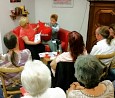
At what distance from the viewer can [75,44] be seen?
202cm

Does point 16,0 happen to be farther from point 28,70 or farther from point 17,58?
point 28,70

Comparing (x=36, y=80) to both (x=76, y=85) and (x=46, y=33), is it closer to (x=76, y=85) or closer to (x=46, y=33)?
(x=76, y=85)

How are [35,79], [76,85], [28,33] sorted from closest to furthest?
[35,79] → [76,85] → [28,33]

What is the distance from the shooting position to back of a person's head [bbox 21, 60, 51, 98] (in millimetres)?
1107

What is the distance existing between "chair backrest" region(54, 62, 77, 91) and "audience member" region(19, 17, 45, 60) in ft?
5.48

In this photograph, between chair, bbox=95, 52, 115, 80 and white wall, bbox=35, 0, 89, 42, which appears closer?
chair, bbox=95, 52, 115, 80

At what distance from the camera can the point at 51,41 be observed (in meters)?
3.88

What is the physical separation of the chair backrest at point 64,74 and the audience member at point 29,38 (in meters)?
1.67

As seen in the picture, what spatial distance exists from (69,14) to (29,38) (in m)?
1.48

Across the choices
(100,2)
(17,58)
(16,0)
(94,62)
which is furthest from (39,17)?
(94,62)

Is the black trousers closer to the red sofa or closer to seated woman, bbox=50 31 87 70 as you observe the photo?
the red sofa

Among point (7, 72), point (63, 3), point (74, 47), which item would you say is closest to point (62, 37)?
point (63, 3)

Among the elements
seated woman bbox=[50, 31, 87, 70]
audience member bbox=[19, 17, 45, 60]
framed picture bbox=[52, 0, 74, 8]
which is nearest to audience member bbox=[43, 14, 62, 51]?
audience member bbox=[19, 17, 45, 60]

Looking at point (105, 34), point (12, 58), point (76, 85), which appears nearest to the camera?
point (76, 85)
